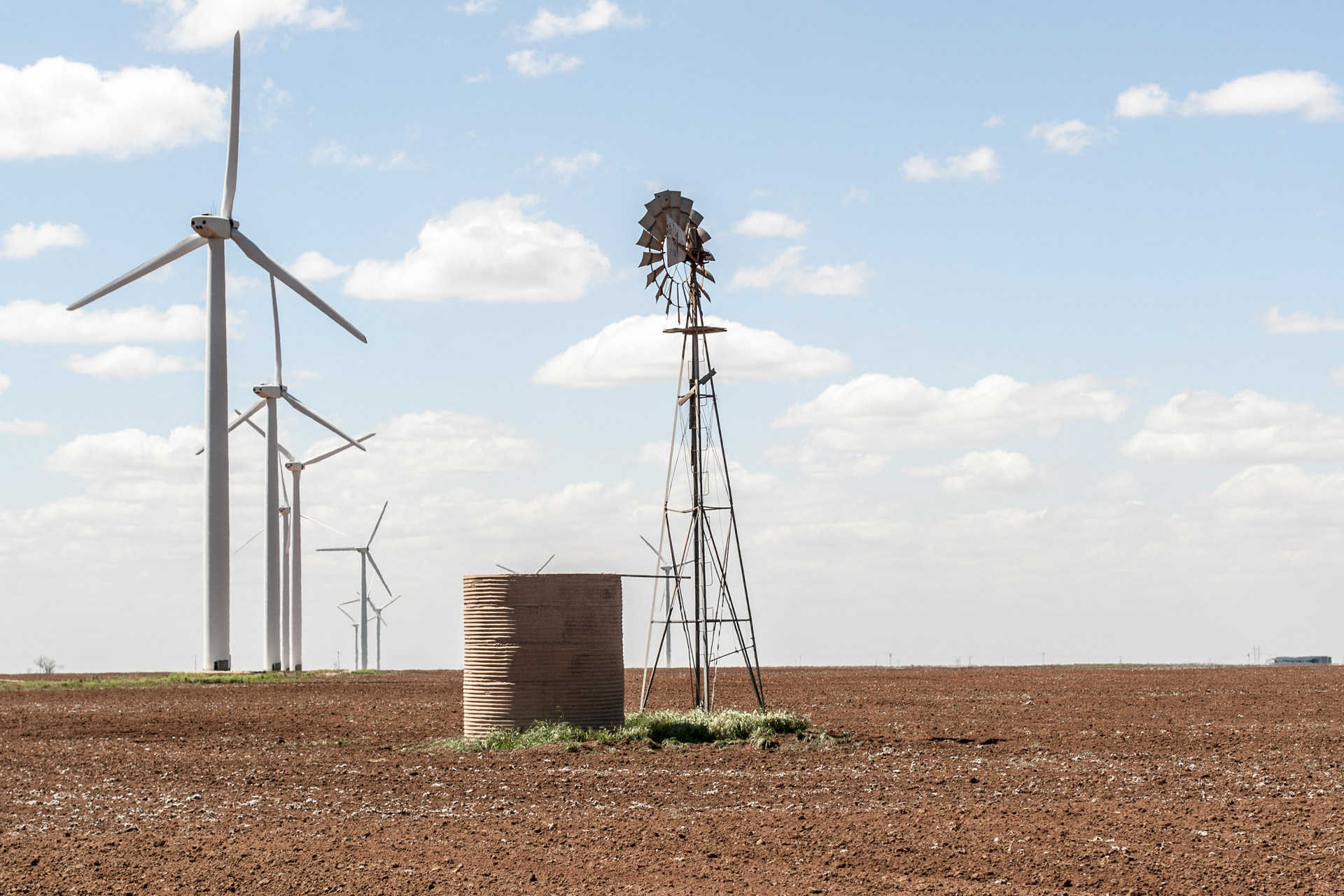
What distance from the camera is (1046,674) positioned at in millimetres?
47594

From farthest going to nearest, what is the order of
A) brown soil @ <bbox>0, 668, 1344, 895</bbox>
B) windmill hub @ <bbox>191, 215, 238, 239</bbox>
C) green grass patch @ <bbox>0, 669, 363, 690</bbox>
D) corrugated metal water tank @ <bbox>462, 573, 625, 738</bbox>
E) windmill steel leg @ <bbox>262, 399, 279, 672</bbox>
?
windmill steel leg @ <bbox>262, 399, 279, 672</bbox>, windmill hub @ <bbox>191, 215, 238, 239</bbox>, green grass patch @ <bbox>0, 669, 363, 690</bbox>, corrugated metal water tank @ <bbox>462, 573, 625, 738</bbox>, brown soil @ <bbox>0, 668, 1344, 895</bbox>

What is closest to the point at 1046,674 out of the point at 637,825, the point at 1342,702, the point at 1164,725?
the point at 1342,702

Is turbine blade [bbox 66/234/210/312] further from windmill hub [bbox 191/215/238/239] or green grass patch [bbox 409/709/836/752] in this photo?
green grass patch [bbox 409/709/836/752]

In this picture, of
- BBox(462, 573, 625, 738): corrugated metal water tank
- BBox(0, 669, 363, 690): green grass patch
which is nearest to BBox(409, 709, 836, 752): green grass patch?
BBox(462, 573, 625, 738): corrugated metal water tank

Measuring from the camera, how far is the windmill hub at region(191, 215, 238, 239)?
5062 centimetres

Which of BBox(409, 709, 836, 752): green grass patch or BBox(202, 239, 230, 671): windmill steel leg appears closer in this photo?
BBox(409, 709, 836, 752): green grass patch

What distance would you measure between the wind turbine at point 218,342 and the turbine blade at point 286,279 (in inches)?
1.0

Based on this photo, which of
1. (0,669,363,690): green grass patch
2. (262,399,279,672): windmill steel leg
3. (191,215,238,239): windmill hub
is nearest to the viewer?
(0,669,363,690): green grass patch

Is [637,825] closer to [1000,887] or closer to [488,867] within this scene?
[488,867]

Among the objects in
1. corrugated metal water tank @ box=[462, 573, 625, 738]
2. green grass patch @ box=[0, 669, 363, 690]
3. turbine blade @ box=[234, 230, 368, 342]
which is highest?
turbine blade @ box=[234, 230, 368, 342]

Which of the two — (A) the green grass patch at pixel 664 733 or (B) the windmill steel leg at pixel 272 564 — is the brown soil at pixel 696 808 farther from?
(B) the windmill steel leg at pixel 272 564

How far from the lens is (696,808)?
16062 mm

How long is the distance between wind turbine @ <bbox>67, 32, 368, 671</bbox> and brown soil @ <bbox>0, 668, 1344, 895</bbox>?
68.5 feet

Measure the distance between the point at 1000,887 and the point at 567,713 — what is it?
39.8ft
